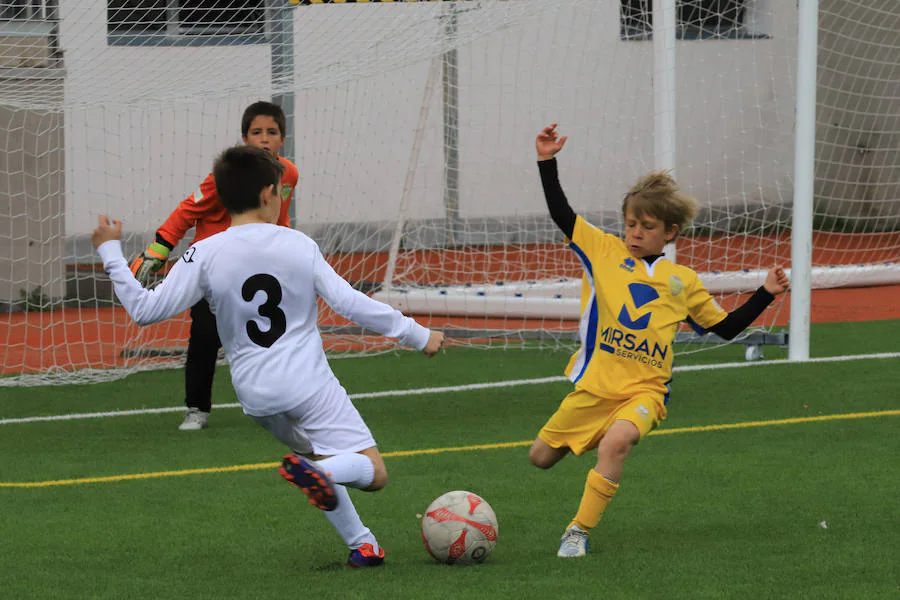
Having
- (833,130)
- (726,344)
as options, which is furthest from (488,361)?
(833,130)

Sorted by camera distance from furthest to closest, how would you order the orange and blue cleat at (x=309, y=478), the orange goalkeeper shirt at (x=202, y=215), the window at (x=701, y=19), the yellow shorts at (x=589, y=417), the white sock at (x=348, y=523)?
the window at (x=701, y=19) < the orange goalkeeper shirt at (x=202, y=215) < the yellow shorts at (x=589, y=417) < the white sock at (x=348, y=523) < the orange and blue cleat at (x=309, y=478)

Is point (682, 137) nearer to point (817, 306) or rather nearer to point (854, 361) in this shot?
point (817, 306)

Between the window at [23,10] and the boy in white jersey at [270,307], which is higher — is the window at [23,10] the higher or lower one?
the higher one

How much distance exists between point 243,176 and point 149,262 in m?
1.44

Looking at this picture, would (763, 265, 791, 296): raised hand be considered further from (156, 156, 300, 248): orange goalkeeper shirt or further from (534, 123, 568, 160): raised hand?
(156, 156, 300, 248): orange goalkeeper shirt

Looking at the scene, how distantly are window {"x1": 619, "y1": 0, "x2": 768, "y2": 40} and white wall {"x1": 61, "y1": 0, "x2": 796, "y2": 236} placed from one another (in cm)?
18

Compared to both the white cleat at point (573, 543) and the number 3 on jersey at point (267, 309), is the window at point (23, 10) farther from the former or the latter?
the white cleat at point (573, 543)

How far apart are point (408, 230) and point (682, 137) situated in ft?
11.8

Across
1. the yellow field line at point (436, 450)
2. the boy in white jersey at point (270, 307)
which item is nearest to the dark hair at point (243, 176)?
the boy in white jersey at point (270, 307)

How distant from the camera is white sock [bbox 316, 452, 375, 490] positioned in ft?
12.5

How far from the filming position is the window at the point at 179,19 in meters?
7.59

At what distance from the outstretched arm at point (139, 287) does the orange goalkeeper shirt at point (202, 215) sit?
7.03 ft

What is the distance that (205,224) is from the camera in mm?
6348

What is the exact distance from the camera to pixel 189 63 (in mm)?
8234
